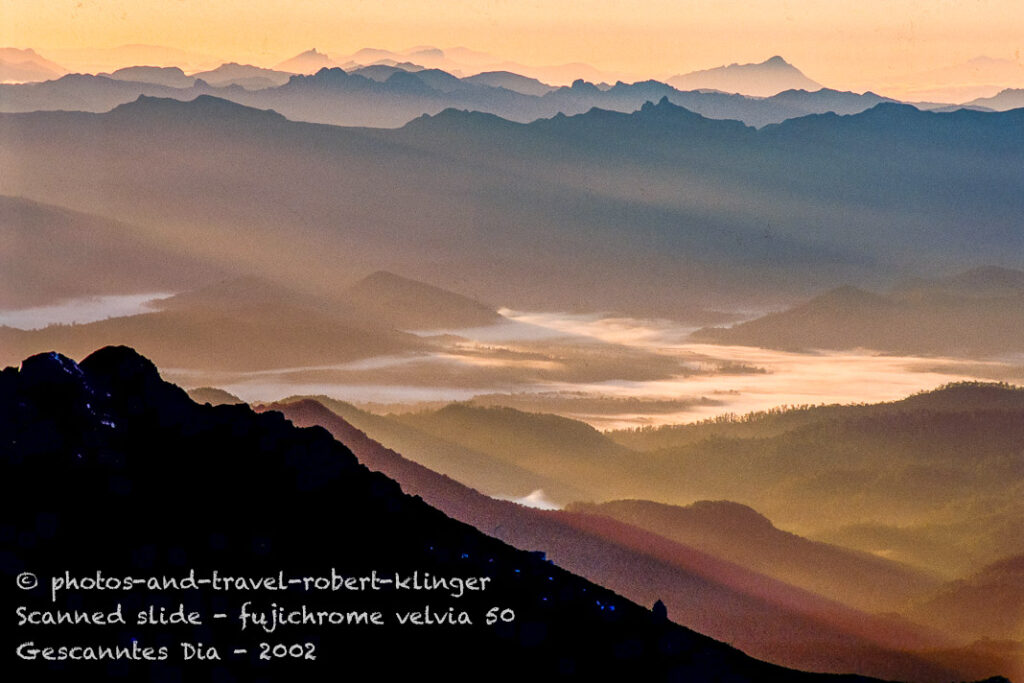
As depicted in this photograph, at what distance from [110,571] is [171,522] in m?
1.16

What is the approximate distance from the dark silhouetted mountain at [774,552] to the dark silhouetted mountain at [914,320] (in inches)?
2442

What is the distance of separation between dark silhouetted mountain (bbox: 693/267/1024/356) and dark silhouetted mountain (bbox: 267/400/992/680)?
7260cm

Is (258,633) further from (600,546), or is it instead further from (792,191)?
(792,191)

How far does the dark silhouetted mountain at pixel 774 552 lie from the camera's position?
154 ft

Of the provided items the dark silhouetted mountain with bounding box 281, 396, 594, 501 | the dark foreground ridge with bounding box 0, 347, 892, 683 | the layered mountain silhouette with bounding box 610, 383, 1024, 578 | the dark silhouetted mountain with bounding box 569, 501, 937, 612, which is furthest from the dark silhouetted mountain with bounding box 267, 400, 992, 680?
the layered mountain silhouette with bounding box 610, 383, 1024, 578

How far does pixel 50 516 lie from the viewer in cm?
1636

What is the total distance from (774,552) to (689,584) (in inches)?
465

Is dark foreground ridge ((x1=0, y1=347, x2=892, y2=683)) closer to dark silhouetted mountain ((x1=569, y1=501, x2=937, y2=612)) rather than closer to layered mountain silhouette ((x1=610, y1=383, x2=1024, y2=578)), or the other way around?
dark silhouetted mountain ((x1=569, y1=501, x2=937, y2=612))

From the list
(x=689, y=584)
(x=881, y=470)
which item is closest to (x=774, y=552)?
(x=689, y=584)

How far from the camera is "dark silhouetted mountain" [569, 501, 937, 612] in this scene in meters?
46.8

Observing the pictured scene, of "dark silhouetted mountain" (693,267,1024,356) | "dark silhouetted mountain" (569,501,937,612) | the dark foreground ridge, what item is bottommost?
"dark silhouetted mountain" (569,501,937,612)

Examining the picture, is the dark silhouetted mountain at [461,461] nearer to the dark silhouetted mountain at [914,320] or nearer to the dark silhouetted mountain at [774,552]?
the dark silhouetted mountain at [774,552]

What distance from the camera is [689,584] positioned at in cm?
3778

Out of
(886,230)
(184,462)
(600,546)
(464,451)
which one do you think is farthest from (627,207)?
(184,462)
